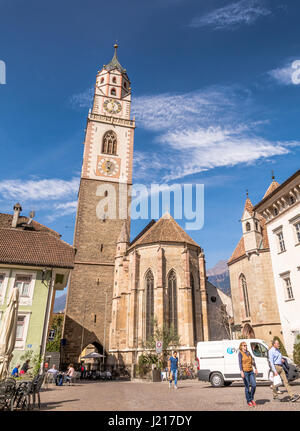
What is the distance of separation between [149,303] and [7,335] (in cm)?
1956

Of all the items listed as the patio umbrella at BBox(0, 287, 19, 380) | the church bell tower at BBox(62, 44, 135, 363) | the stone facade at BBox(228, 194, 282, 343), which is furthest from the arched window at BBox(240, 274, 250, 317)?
the patio umbrella at BBox(0, 287, 19, 380)

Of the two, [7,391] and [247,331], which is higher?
[247,331]

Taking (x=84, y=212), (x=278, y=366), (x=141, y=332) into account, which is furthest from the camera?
(x=84, y=212)

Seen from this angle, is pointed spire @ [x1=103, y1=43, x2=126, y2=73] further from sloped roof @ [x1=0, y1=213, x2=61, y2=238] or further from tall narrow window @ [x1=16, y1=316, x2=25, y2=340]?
tall narrow window @ [x1=16, y1=316, x2=25, y2=340]

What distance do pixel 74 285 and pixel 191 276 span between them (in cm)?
1189

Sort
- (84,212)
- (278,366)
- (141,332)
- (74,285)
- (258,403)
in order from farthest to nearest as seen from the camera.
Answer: (84,212) < (74,285) < (141,332) < (278,366) < (258,403)

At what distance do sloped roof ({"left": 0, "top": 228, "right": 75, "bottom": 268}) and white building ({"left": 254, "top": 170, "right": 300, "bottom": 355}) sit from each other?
45.1 feet

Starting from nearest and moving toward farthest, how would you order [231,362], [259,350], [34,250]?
[259,350] → [231,362] → [34,250]

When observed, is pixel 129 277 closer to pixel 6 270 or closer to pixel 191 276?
pixel 191 276

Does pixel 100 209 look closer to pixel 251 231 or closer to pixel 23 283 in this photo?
pixel 251 231

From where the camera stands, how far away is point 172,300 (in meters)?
28.6

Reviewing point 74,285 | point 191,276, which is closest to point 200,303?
point 191,276

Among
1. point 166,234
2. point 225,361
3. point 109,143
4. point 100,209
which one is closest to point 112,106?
point 109,143

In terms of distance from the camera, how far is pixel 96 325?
31594 millimetres
